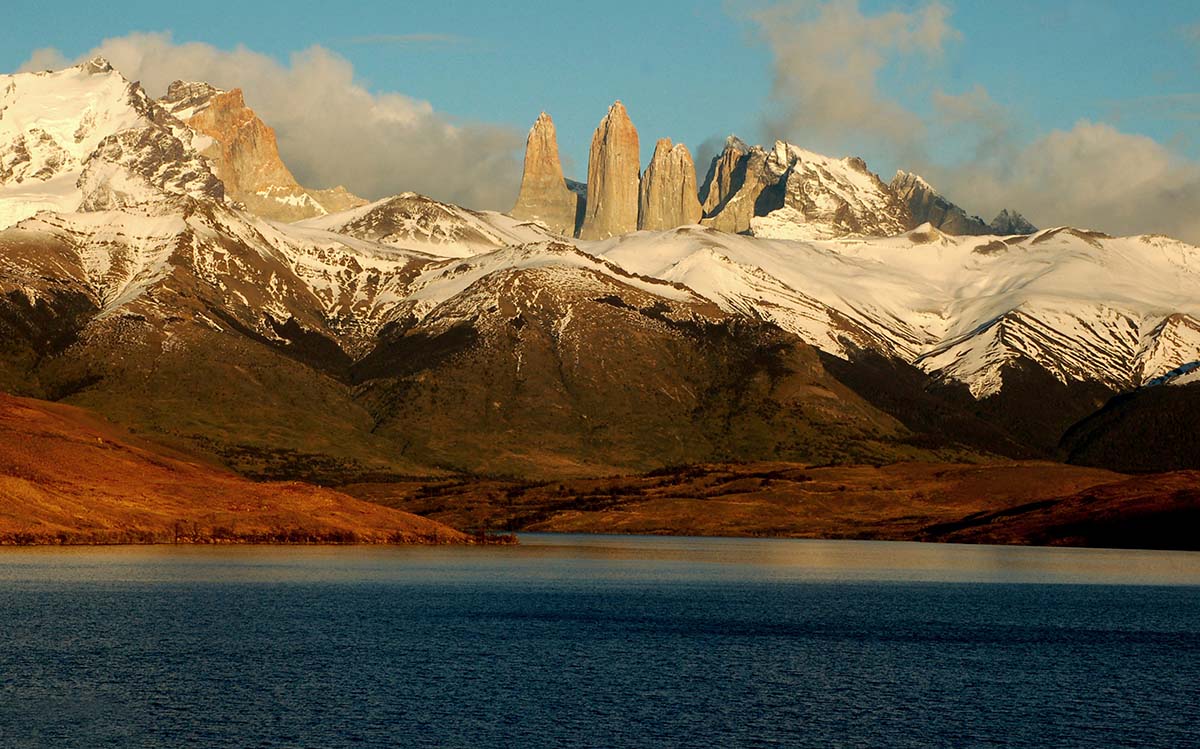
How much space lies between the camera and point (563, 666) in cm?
10400

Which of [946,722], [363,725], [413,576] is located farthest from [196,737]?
[413,576]

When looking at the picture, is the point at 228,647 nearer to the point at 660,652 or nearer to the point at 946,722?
the point at 660,652

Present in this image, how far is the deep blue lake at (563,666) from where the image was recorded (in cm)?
8000

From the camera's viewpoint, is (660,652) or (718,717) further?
(660,652)

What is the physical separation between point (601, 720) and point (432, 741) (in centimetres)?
1098

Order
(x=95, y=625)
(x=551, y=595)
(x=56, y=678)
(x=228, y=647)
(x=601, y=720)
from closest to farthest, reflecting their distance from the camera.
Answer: (x=601, y=720) → (x=56, y=678) → (x=228, y=647) → (x=95, y=625) → (x=551, y=595)

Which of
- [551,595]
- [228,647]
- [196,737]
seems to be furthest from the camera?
[551,595]

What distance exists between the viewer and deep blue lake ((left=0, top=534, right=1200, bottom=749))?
262 feet

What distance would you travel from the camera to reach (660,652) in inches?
4461

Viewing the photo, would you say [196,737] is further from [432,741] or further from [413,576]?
[413,576]

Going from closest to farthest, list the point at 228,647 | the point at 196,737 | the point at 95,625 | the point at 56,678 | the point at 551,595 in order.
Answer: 1. the point at 196,737
2. the point at 56,678
3. the point at 228,647
4. the point at 95,625
5. the point at 551,595

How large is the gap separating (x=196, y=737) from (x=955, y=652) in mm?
64025

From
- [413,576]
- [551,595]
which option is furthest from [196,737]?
[413,576]

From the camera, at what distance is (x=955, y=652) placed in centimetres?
11862
